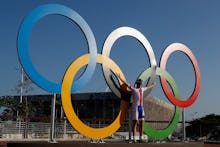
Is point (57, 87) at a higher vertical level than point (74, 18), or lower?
lower

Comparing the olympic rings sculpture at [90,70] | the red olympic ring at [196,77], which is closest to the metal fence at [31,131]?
the red olympic ring at [196,77]

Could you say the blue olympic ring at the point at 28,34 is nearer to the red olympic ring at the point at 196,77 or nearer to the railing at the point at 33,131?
the red olympic ring at the point at 196,77

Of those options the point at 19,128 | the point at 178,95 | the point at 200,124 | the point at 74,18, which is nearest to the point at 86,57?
the point at 74,18

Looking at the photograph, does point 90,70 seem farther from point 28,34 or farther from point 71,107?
point 28,34

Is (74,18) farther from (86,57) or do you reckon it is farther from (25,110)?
(25,110)

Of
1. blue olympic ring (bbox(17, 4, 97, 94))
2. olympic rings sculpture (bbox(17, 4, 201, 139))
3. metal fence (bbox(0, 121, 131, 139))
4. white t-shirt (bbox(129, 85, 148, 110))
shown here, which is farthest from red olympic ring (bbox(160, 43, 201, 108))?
metal fence (bbox(0, 121, 131, 139))

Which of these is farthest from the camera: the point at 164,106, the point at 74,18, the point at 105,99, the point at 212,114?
the point at 105,99

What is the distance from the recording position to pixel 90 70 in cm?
833

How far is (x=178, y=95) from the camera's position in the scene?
Answer: 10688mm

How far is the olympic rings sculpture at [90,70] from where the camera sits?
7266 millimetres

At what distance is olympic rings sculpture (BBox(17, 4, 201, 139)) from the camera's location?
23.8ft

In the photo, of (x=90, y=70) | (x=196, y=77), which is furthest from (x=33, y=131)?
(x=90, y=70)

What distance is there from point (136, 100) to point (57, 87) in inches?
78.5

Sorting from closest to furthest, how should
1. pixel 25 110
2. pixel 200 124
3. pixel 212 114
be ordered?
pixel 200 124 → pixel 25 110 → pixel 212 114
